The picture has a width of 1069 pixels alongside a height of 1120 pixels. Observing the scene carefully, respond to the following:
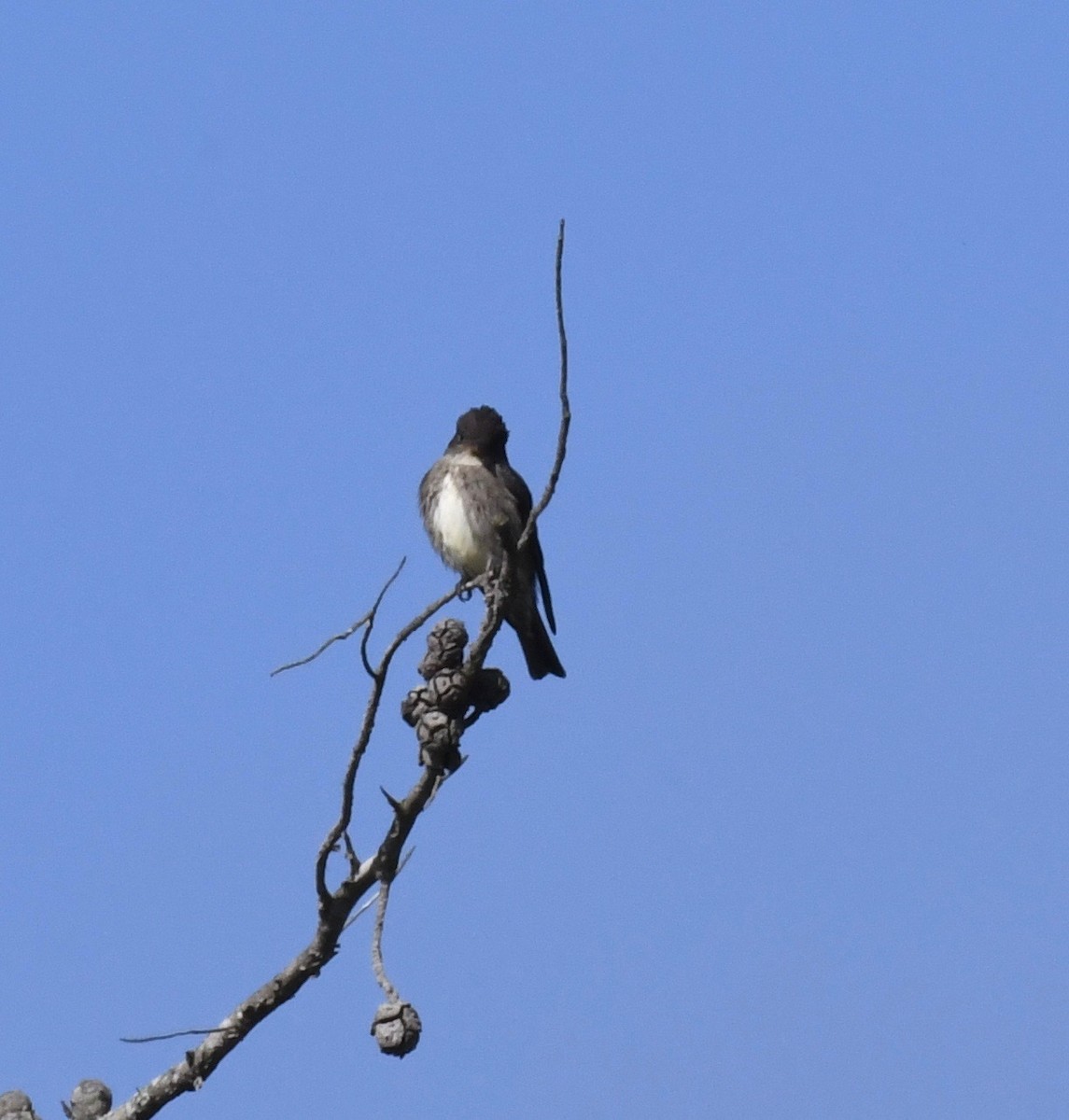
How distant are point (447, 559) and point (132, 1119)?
15.1 feet

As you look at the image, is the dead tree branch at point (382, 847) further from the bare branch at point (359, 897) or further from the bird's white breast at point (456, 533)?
the bird's white breast at point (456, 533)

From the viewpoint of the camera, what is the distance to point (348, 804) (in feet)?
15.5

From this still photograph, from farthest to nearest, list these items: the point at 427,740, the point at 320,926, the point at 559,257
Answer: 1. the point at 427,740
2. the point at 320,926
3. the point at 559,257

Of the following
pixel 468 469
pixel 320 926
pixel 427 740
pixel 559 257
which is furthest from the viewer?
pixel 468 469

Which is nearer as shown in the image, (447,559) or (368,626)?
(368,626)

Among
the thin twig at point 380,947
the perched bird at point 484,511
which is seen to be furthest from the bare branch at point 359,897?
the perched bird at point 484,511

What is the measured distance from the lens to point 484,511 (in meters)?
9.14

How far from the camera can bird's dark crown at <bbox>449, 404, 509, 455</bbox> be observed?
947 centimetres

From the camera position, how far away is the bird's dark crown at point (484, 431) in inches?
373

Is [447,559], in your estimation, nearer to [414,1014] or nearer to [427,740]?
[427,740]

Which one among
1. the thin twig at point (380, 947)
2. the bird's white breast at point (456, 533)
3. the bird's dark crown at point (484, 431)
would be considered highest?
the bird's dark crown at point (484, 431)

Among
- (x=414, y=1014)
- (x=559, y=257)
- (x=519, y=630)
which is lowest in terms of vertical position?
(x=414, y=1014)

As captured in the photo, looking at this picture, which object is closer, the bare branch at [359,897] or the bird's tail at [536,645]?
the bare branch at [359,897]

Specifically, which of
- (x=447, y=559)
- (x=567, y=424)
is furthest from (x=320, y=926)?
(x=447, y=559)
